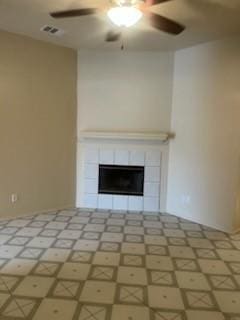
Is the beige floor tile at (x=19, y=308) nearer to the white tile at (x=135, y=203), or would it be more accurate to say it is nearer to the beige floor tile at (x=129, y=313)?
the beige floor tile at (x=129, y=313)

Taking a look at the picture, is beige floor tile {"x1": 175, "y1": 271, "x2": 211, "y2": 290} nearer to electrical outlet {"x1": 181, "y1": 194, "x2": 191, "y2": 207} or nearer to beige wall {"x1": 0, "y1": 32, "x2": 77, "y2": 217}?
electrical outlet {"x1": 181, "y1": 194, "x2": 191, "y2": 207}

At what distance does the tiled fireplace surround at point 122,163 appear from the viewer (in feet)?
15.5

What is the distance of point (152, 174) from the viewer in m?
4.76

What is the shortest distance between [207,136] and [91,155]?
1.87 meters

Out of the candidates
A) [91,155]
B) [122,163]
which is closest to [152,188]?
[122,163]

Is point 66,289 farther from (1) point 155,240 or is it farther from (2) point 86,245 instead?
(1) point 155,240

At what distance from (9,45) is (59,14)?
5.68ft

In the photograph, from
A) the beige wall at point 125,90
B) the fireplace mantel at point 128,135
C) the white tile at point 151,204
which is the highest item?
the beige wall at point 125,90

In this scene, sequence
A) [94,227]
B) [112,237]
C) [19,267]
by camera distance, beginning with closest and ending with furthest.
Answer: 1. [19,267]
2. [112,237]
3. [94,227]

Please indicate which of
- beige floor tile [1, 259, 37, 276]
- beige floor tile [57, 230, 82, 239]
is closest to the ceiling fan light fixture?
beige floor tile [1, 259, 37, 276]

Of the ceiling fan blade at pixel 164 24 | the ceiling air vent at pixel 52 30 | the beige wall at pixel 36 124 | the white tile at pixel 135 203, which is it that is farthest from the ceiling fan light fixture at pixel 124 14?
the white tile at pixel 135 203

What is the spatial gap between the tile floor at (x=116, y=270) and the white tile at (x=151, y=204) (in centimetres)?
52

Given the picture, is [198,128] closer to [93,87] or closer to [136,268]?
[93,87]

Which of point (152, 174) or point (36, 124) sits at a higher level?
point (36, 124)
